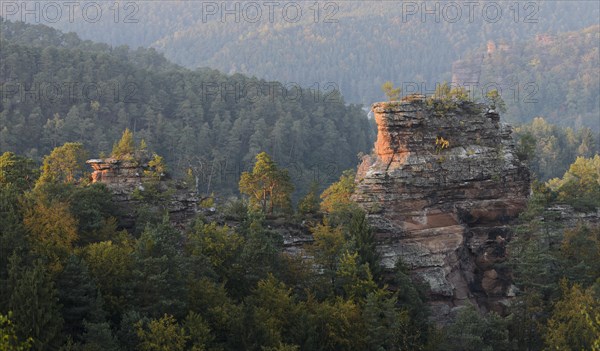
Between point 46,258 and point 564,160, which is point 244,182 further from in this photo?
point 564,160

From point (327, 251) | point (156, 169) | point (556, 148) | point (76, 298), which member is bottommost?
point (76, 298)

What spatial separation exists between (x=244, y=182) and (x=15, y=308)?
88.0ft

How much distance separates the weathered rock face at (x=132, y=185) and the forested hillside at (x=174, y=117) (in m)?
58.1

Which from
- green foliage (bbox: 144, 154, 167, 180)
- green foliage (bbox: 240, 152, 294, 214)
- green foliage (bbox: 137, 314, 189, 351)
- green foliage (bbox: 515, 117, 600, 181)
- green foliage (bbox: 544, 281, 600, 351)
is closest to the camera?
green foliage (bbox: 137, 314, 189, 351)

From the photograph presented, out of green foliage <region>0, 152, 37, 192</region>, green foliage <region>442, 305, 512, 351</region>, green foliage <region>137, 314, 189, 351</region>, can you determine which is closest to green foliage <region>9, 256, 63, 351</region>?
green foliage <region>137, 314, 189, 351</region>

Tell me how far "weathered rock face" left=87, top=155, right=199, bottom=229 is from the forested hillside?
5813 cm

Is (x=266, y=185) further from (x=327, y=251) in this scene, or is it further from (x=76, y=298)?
(x=76, y=298)

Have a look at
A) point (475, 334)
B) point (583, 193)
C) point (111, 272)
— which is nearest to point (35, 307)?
point (111, 272)

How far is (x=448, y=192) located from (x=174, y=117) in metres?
99.0

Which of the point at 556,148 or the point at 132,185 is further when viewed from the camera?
the point at 556,148

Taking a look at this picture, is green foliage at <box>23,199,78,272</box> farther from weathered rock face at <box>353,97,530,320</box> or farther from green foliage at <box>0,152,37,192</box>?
weathered rock face at <box>353,97,530,320</box>

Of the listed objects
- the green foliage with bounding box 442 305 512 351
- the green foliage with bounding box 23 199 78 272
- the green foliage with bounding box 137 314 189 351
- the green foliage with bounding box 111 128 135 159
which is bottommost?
the green foliage with bounding box 442 305 512 351

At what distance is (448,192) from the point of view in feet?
197

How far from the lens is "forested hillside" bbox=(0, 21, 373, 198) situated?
126938 mm
